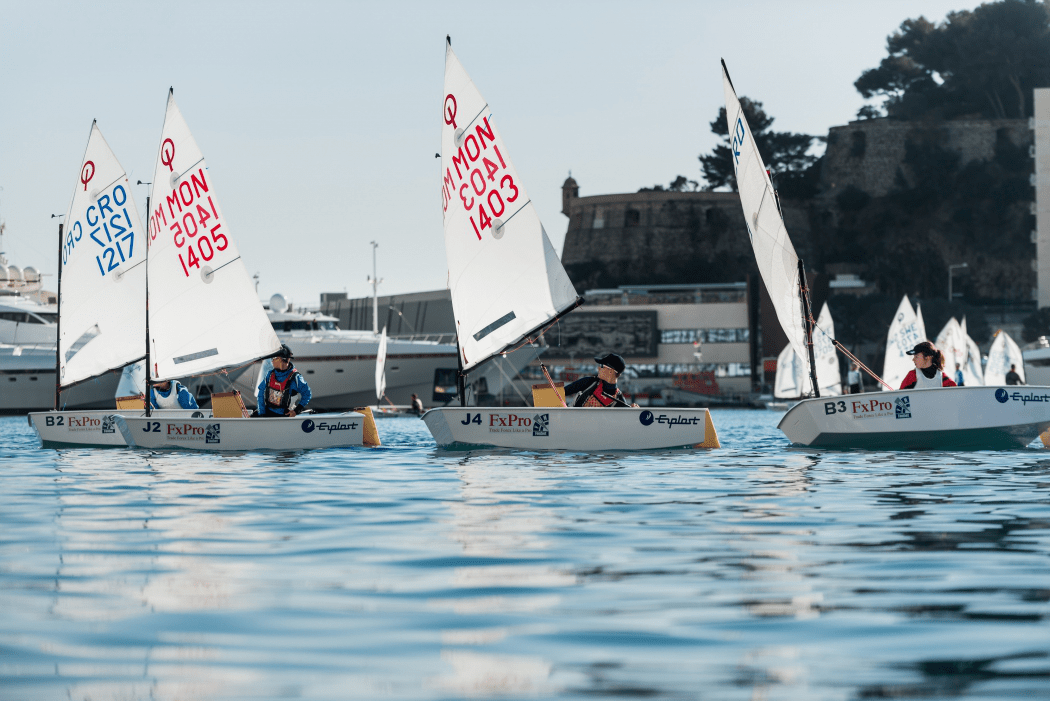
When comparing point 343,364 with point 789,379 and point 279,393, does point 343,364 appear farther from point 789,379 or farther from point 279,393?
point 279,393

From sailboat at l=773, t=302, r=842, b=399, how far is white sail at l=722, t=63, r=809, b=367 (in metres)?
23.6

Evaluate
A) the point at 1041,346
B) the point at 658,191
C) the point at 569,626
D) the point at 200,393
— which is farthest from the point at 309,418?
the point at 658,191

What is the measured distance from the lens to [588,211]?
351 ft

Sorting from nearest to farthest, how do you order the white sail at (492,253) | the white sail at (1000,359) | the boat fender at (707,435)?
the boat fender at (707,435), the white sail at (492,253), the white sail at (1000,359)

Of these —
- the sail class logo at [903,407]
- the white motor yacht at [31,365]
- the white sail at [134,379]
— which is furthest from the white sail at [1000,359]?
the sail class logo at [903,407]

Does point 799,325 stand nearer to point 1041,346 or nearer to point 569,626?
point 569,626

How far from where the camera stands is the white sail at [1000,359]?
55.8 metres

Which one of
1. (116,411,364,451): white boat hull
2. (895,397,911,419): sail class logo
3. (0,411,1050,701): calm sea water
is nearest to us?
(0,411,1050,701): calm sea water

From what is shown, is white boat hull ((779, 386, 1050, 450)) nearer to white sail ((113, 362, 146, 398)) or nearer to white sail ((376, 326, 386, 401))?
white sail ((113, 362, 146, 398))

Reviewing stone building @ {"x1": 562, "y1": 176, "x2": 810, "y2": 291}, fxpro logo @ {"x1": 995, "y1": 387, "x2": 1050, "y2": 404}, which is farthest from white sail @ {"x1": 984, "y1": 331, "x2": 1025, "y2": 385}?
stone building @ {"x1": 562, "y1": 176, "x2": 810, "y2": 291}

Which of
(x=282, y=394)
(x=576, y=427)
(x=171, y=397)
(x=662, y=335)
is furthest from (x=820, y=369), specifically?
(x=576, y=427)

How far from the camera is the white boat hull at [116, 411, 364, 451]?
58.9ft

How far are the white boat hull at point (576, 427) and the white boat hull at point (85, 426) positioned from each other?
5.74 m

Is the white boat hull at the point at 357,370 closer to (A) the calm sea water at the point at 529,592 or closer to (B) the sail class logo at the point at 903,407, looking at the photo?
(B) the sail class logo at the point at 903,407
